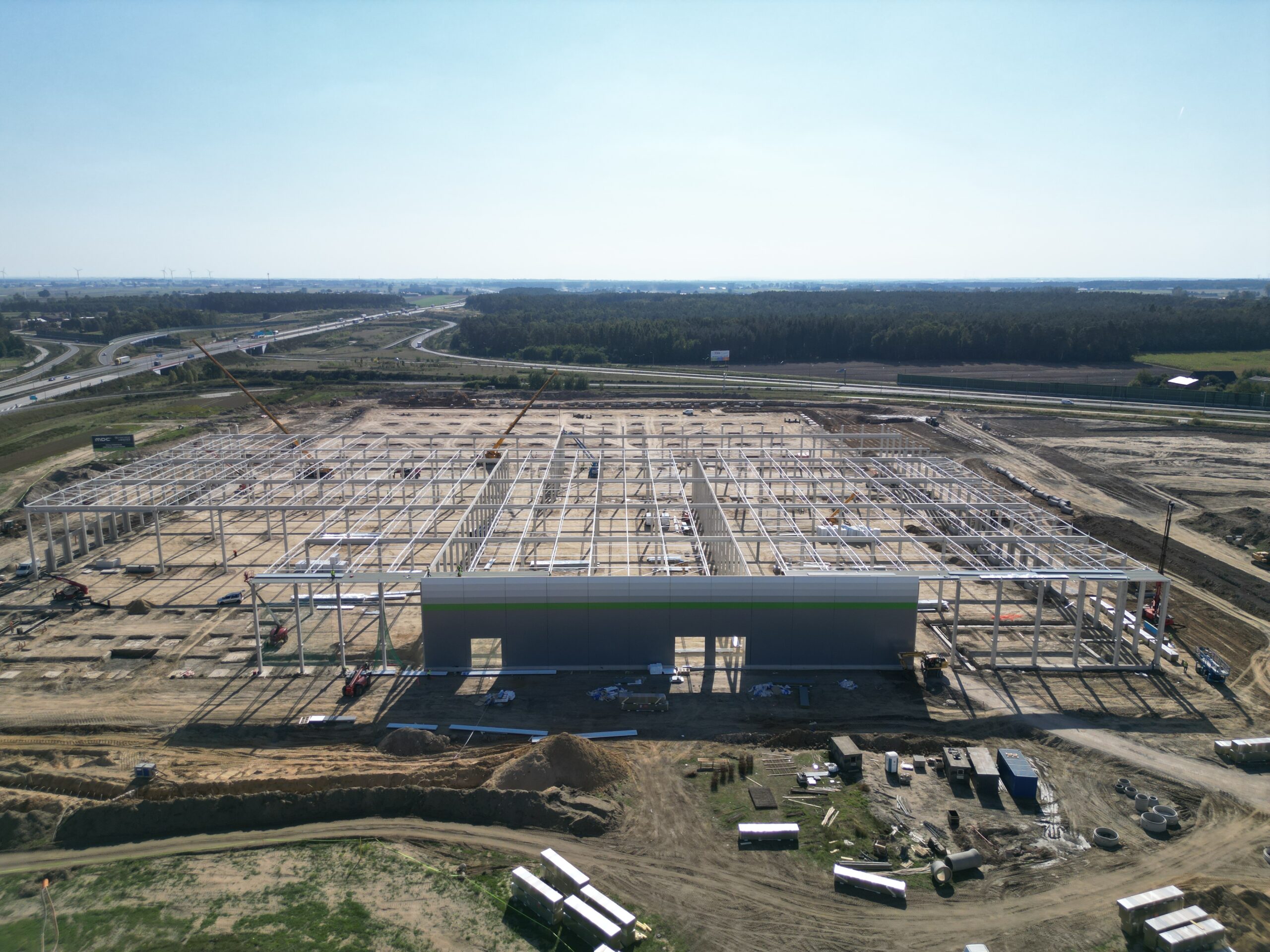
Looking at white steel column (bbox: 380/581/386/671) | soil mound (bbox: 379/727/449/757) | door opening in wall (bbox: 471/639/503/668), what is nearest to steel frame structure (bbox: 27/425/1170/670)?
white steel column (bbox: 380/581/386/671)

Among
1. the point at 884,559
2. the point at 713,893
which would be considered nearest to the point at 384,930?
the point at 713,893

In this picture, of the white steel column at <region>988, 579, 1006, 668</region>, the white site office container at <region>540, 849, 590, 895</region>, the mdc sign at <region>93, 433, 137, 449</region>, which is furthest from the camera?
the mdc sign at <region>93, 433, 137, 449</region>

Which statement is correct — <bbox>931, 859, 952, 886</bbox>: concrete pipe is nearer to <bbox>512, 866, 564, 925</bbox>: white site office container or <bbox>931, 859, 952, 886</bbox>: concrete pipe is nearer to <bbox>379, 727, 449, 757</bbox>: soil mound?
<bbox>512, 866, 564, 925</bbox>: white site office container

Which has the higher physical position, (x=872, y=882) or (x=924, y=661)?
(x=924, y=661)

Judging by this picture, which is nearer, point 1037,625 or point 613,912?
point 613,912

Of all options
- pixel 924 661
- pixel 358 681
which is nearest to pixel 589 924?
pixel 358 681

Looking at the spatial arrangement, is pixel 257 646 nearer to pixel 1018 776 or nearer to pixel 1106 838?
pixel 1018 776

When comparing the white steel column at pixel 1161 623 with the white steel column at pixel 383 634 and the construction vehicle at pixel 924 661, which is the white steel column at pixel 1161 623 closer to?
the construction vehicle at pixel 924 661
